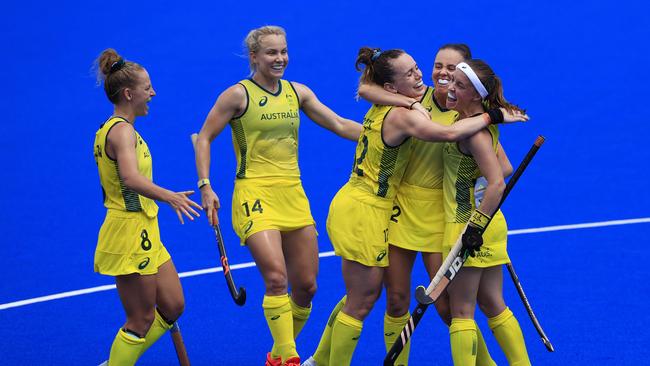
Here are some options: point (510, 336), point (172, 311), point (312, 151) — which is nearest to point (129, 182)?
point (172, 311)

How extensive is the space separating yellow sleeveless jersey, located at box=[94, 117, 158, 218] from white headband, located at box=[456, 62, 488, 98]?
76.8 inches

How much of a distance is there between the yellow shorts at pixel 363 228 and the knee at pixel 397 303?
228mm

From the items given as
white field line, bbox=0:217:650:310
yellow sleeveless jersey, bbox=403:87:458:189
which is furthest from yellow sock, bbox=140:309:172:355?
white field line, bbox=0:217:650:310

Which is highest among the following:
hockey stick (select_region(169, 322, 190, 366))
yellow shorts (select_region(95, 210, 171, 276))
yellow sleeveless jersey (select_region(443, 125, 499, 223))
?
yellow sleeveless jersey (select_region(443, 125, 499, 223))

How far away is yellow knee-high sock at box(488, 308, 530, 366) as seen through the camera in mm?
6555

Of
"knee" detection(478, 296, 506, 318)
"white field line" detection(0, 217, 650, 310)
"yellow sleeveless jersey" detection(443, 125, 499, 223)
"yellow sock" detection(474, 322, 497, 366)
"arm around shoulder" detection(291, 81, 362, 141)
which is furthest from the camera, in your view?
"white field line" detection(0, 217, 650, 310)

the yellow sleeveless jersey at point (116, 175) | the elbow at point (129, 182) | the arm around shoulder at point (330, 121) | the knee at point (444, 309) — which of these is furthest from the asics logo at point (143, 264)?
the knee at point (444, 309)

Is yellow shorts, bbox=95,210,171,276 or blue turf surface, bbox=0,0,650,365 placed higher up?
yellow shorts, bbox=95,210,171,276

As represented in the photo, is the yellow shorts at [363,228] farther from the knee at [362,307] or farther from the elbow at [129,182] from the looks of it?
the elbow at [129,182]

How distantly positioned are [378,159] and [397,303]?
89 cm

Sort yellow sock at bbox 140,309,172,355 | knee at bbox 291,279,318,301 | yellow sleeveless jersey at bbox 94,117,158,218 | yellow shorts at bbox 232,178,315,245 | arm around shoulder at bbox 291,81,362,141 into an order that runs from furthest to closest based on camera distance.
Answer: arm around shoulder at bbox 291,81,362,141 < knee at bbox 291,279,318,301 < yellow shorts at bbox 232,178,315,245 < yellow sock at bbox 140,309,172,355 < yellow sleeveless jersey at bbox 94,117,158,218

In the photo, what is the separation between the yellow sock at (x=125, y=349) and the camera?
688 centimetres

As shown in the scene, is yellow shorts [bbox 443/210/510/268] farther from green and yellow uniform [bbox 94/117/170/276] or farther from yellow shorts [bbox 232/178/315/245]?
green and yellow uniform [bbox 94/117/170/276]

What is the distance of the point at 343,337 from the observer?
22.4 ft
